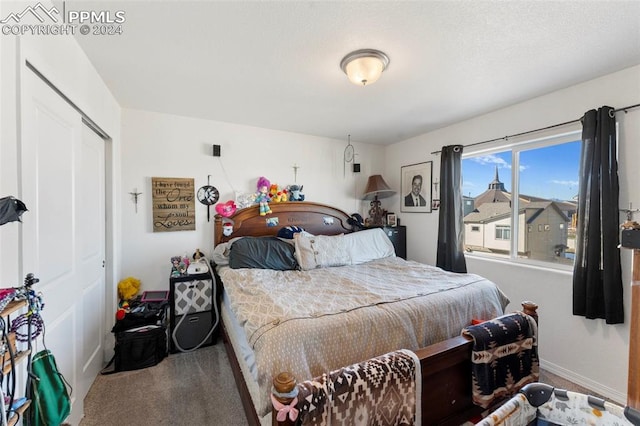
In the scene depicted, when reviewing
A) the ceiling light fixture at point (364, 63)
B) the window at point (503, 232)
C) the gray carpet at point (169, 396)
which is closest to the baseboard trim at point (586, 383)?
the window at point (503, 232)

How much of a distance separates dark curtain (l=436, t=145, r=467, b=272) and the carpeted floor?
1270mm

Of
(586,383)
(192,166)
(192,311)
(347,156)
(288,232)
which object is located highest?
(347,156)

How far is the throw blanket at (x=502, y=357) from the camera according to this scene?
4.97ft

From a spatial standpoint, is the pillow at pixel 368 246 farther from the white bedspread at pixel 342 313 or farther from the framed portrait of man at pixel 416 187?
the framed portrait of man at pixel 416 187

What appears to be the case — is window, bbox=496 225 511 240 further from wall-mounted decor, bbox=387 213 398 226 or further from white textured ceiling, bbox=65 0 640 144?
wall-mounted decor, bbox=387 213 398 226

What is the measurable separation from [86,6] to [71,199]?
43.3 inches

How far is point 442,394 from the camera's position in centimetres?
154

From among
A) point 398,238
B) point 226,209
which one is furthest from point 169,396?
point 398,238

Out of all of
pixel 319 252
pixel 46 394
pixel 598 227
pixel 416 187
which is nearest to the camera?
pixel 46 394

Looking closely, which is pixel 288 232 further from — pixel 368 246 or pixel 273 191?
pixel 368 246

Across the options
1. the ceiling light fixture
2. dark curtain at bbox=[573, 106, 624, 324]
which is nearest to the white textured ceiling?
the ceiling light fixture

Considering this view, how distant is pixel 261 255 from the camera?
2805 millimetres

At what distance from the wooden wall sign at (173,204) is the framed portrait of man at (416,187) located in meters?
2.98

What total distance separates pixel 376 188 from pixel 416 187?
575 millimetres
